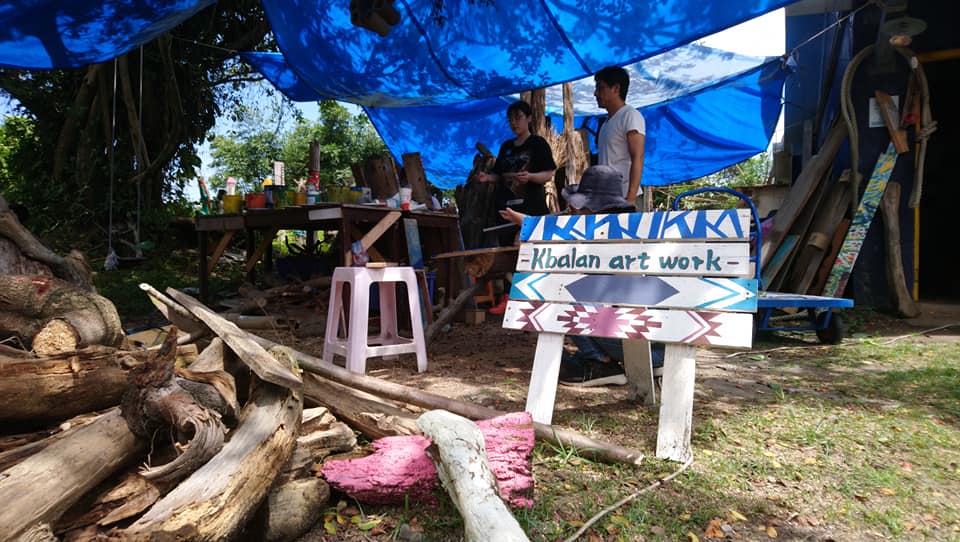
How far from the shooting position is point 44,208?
8.76 metres

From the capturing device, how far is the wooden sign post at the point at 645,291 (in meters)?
2.02

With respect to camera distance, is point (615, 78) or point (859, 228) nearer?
point (615, 78)

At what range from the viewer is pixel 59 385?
5.93 feet

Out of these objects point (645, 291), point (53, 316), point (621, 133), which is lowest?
point (53, 316)

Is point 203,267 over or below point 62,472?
over

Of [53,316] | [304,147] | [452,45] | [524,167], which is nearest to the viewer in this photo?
[53,316]

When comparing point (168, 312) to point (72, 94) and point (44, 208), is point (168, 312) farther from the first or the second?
point (72, 94)

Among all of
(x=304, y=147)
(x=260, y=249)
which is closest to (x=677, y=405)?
(x=260, y=249)

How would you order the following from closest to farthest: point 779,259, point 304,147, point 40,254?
point 40,254
point 779,259
point 304,147

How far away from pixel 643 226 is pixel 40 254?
336cm

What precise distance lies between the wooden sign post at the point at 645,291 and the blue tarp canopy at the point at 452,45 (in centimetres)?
221

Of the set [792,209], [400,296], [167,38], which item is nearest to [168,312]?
[400,296]

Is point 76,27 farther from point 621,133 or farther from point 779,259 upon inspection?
point 779,259

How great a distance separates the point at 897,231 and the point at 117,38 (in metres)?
7.33
